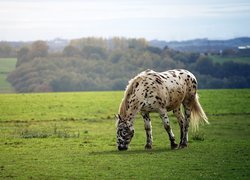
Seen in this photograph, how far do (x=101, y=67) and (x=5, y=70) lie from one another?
2227cm

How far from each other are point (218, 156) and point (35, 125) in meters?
17.1

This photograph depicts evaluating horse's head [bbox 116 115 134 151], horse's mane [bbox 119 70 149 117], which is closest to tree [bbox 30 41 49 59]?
horse's mane [bbox 119 70 149 117]

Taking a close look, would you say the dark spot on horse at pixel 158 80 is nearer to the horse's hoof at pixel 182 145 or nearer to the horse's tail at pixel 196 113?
the horse's tail at pixel 196 113

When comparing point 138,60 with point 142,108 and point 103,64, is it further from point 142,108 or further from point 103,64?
point 142,108

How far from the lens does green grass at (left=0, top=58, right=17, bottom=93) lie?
106575 mm

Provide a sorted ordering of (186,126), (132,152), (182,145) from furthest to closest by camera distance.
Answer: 1. (186,126)
2. (182,145)
3. (132,152)

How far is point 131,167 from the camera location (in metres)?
16.6

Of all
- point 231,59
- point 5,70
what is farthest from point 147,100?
point 231,59

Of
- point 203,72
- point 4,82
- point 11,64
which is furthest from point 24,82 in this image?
point 203,72

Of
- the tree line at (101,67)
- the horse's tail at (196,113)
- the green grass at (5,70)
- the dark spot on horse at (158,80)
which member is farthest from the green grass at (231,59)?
the dark spot on horse at (158,80)

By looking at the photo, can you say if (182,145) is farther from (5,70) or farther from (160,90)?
(5,70)

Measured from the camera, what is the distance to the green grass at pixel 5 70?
106575 millimetres

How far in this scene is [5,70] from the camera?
12912cm

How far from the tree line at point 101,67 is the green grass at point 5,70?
1.38 meters
